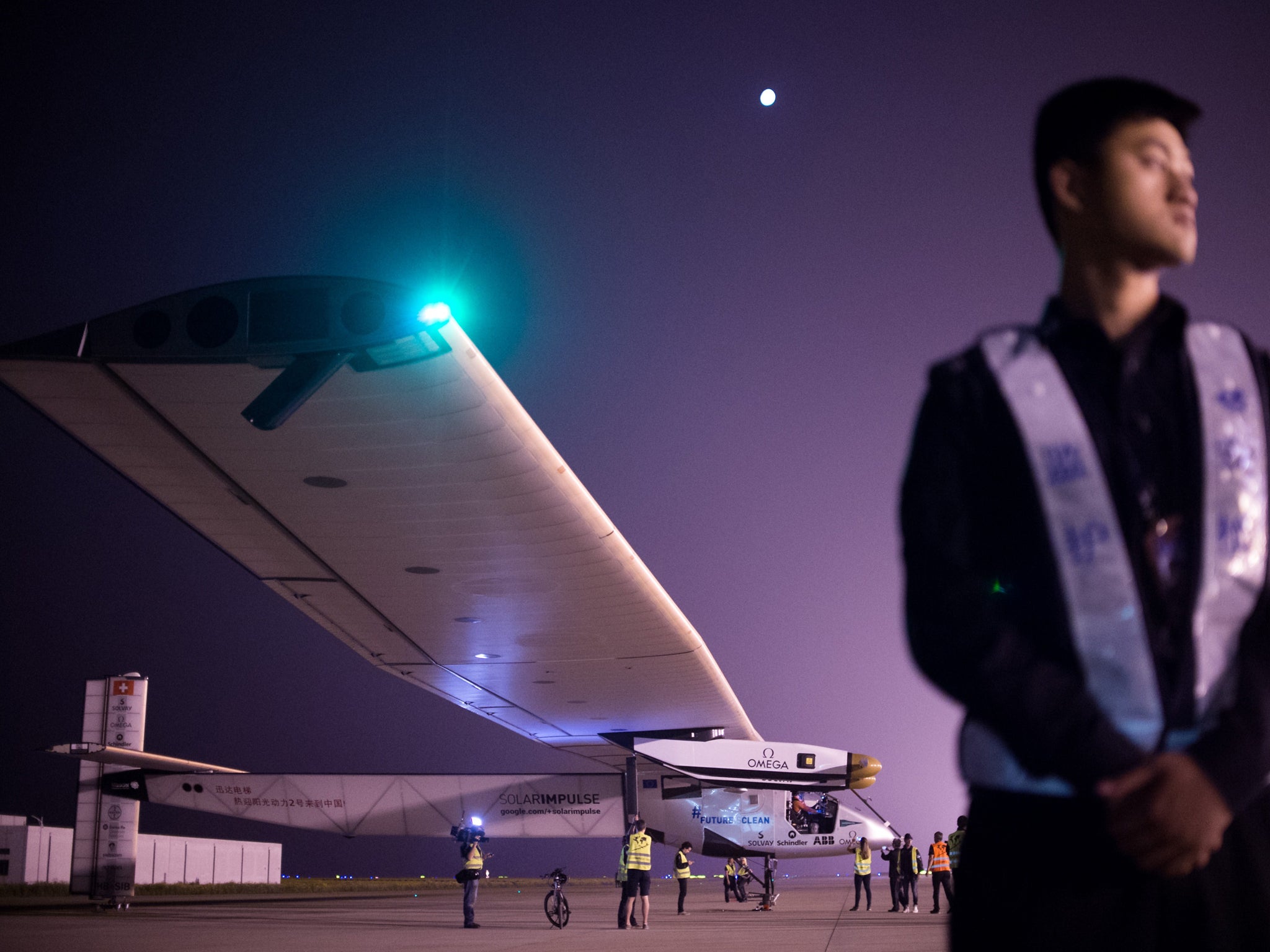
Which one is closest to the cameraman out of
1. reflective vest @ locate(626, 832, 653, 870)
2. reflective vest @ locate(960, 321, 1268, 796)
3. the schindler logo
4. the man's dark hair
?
reflective vest @ locate(626, 832, 653, 870)

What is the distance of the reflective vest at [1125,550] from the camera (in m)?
1.48

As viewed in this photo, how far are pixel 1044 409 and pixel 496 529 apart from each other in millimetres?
10936

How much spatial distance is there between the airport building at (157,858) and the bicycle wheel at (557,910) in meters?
17.3

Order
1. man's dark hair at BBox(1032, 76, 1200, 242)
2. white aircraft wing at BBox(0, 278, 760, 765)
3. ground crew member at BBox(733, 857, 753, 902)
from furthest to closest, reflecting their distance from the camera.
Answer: ground crew member at BBox(733, 857, 753, 902) → white aircraft wing at BBox(0, 278, 760, 765) → man's dark hair at BBox(1032, 76, 1200, 242)

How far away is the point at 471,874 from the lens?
18.2 meters

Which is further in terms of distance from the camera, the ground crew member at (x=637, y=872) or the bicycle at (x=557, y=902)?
the bicycle at (x=557, y=902)

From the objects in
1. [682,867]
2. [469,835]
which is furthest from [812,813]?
[469,835]

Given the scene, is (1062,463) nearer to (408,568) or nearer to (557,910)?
(408,568)

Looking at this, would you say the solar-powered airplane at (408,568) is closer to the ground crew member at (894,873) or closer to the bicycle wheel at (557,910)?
the ground crew member at (894,873)

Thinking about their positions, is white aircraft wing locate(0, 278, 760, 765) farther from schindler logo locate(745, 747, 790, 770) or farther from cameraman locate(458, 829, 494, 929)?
schindler logo locate(745, 747, 790, 770)

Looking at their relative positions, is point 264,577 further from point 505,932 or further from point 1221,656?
point 1221,656

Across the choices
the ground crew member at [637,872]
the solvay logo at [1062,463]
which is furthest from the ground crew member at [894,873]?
the solvay logo at [1062,463]

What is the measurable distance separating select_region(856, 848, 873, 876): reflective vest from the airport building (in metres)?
21.3

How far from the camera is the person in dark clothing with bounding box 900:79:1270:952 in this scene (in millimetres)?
1427
